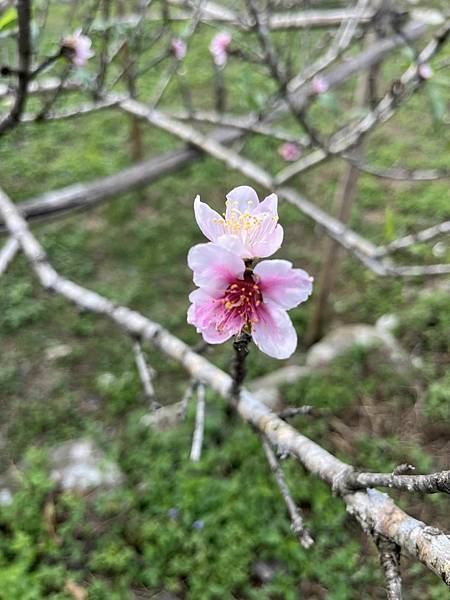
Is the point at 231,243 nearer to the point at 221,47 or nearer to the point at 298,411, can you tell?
the point at 298,411

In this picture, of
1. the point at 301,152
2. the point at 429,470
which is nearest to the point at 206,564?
the point at 429,470

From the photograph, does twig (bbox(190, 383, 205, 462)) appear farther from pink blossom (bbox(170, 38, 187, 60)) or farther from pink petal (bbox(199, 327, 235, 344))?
pink blossom (bbox(170, 38, 187, 60))

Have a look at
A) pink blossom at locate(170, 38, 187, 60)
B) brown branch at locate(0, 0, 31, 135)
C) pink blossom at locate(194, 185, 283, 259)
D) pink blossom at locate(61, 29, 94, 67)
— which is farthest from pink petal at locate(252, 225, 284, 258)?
pink blossom at locate(170, 38, 187, 60)

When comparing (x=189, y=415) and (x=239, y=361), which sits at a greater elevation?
(x=239, y=361)

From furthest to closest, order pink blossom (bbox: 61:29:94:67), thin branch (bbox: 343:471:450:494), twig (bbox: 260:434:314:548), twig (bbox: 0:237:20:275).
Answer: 1. twig (bbox: 0:237:20:275)
2. pink blossom (bbox: 61:29:94:67)
3. twig (bbox: 260:434:314:548)
4. thin branch (bbox: 343:471:450:494)

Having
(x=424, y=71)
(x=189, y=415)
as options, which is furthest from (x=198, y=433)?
(x=189, y=415)

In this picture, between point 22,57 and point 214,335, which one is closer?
point 214,335
